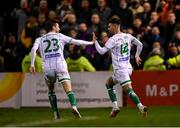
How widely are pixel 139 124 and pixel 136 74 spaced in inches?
224

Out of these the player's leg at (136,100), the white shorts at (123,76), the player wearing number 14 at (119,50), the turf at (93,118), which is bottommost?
the turf at (93,118)

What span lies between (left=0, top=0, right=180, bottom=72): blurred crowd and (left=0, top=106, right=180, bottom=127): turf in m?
1.88

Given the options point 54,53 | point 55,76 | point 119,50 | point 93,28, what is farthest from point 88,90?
point 119,50

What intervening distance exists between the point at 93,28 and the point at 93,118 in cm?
576

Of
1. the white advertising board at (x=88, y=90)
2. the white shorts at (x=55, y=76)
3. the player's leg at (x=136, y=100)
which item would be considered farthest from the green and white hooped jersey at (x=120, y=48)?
the white advertising board at (x=88, y=90)

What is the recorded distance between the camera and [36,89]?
20969mm

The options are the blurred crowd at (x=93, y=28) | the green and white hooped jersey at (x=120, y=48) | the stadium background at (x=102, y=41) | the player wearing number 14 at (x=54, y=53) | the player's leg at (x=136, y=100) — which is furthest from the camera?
the blurred crowd at (x=93, y=28)

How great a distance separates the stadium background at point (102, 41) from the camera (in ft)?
65.7

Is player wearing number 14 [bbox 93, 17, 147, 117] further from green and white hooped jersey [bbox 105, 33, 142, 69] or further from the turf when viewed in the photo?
the turf

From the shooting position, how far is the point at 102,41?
69.9 feet

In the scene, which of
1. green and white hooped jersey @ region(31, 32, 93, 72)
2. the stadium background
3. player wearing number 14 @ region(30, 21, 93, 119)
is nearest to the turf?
the stadium background

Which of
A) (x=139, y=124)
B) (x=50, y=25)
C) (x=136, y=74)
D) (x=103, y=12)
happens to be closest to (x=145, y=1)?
(x=103, y=12)

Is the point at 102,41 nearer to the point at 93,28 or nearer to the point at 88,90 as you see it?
the point at 93,28

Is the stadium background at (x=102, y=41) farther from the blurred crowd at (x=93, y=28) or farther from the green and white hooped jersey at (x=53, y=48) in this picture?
the green and white hooped jersey at (x=53, y=48)
